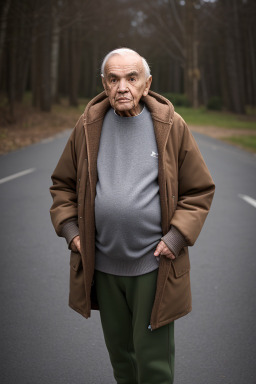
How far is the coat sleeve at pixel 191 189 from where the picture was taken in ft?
8.04

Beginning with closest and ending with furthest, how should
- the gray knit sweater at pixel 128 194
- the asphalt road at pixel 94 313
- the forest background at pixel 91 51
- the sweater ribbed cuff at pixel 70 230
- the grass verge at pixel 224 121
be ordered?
the gray knit sweater at pixel 128 194, the sweater ribbed cuff at pixel 70 230, the asphalt road at pixel 94 313, the forest background at pixel 91 51, the grass verge at pixel 224 121

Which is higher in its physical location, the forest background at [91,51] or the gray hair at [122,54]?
the gray hair at [122,54]

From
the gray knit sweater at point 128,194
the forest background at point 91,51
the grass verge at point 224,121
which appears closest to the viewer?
the gray knit sweater at point 128,194

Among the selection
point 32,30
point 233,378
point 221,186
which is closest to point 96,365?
point 233,378

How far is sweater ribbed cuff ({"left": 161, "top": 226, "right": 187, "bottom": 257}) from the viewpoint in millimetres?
2408

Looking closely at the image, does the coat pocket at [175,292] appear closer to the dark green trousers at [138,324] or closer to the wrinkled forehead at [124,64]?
the dark green trousers at [138,324]

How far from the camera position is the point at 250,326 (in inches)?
A: 155

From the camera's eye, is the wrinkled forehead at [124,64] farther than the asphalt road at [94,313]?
No

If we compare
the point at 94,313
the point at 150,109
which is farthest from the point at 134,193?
the point at 94,313

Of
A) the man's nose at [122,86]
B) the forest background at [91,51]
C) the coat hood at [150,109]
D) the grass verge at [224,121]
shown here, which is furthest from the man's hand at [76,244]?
the grass verge at [224,121]

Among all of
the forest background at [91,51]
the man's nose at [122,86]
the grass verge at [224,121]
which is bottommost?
the grass verge at [224,121]

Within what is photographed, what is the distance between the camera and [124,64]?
240cm

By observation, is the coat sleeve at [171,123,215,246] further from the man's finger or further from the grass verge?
the grass verge

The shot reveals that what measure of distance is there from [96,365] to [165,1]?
50674 mm
